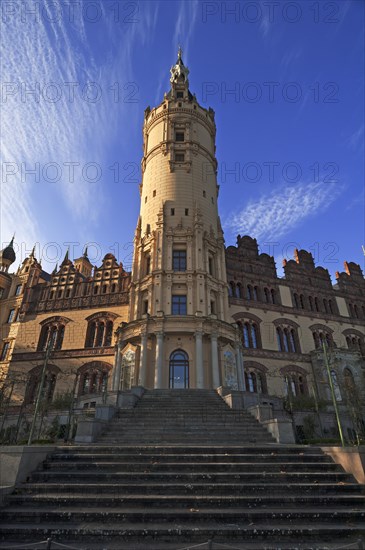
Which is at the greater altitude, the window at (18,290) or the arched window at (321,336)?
the window at (18,290)

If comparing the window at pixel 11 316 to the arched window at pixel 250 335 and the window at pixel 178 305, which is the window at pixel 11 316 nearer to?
the window at pixel 178 305

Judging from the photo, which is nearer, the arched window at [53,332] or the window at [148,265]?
the window at [148,265]

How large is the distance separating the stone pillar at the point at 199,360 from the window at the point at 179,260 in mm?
7246

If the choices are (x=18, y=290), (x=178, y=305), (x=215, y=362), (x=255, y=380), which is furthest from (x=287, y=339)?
(x=18, y=290)

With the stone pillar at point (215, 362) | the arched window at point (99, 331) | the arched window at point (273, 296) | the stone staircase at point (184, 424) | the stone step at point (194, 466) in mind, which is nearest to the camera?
the stone step at point (194, 466)


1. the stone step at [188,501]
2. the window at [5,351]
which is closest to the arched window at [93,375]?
the window at [5,351]

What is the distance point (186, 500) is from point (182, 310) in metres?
21.3

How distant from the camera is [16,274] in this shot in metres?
42.2

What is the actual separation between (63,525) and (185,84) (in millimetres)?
48607

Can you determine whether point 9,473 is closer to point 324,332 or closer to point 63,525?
point 63,525

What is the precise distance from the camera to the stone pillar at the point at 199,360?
24578 mm

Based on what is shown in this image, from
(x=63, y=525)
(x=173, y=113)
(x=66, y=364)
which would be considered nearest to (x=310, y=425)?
(x=63, y=525)

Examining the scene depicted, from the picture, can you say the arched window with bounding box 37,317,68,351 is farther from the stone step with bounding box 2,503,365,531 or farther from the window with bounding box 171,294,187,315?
the stone step with bounding box 2,503,365,531

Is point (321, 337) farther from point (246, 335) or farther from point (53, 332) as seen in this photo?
point (53, 332)
